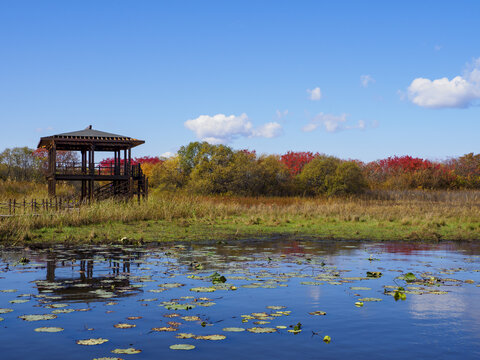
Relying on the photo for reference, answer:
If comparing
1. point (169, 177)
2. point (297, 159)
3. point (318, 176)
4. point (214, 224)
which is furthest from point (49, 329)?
point (297, 159)

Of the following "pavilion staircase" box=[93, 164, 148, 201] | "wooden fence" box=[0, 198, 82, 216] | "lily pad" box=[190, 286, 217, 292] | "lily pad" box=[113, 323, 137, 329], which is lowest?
"lily pad" box=[113, 323, 137, 329]

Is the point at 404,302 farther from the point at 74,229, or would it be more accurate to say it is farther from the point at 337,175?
the point at 337,175

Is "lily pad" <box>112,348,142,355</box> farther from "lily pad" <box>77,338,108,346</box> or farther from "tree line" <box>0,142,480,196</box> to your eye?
"tree line" <box>0,142,480,196</box>

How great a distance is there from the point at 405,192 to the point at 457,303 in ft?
124

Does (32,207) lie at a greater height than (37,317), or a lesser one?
greater

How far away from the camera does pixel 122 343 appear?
19.5ft

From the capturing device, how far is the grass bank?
17344 mm

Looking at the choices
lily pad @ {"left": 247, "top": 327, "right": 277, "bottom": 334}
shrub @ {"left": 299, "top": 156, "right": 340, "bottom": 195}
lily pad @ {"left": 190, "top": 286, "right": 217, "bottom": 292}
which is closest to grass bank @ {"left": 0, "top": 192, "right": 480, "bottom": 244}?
lily pad @ {"left": 190, "top": 286, "right": 217, "bottom": 292}

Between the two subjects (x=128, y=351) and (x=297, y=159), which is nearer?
(x=128, y=351)

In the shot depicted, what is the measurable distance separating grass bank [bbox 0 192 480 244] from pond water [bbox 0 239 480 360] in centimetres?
441

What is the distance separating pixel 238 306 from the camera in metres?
7.75

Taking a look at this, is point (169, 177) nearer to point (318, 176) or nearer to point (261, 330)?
point (318, 176)

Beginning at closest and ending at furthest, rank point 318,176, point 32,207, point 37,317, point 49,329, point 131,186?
point 49,329
point 37,317
point 32,207
point 131,186
point 318,176

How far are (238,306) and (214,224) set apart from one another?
46.2 feet
